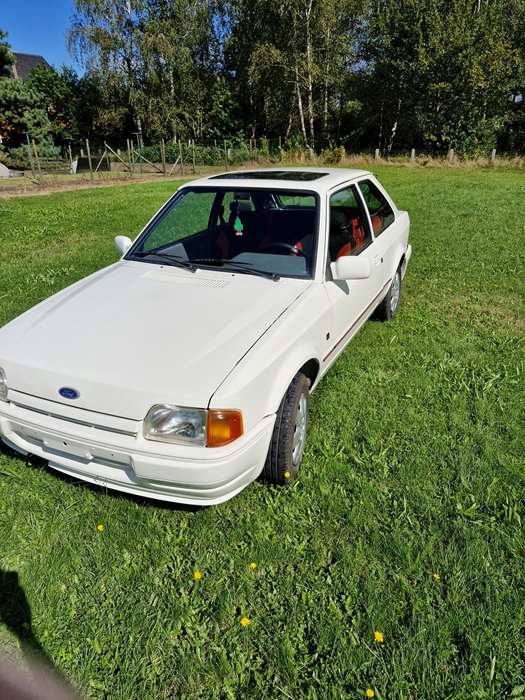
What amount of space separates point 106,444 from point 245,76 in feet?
123

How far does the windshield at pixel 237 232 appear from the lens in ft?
10.5

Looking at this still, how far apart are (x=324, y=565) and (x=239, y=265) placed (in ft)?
6.26

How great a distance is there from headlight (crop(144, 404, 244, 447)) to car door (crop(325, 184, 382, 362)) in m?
1.22

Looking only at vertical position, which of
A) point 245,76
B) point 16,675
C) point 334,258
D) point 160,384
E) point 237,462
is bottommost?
point 16,675

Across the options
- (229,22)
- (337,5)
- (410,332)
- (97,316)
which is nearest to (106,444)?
(97,316)

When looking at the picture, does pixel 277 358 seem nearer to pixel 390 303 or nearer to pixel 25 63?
pixel 390 303

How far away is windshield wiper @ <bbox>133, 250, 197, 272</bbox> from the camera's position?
10.7 feet

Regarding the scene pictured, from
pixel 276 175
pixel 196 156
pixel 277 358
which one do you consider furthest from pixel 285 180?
pixel 196 156

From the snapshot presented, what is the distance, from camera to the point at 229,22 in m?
34.8

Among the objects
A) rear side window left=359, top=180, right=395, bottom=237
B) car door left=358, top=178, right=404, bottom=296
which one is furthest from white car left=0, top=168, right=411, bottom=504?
rear side window left=359, top=180, right=395, bottom=237

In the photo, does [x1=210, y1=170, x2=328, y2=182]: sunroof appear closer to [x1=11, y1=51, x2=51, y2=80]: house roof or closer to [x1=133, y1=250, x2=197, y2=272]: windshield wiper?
Result: [x1=133, y1=250, x2=197, y2=272]: windshield wiper

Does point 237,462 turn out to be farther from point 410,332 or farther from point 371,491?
point 410,332

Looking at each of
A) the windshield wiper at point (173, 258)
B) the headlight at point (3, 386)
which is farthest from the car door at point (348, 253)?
the headlight at point (3, 386)

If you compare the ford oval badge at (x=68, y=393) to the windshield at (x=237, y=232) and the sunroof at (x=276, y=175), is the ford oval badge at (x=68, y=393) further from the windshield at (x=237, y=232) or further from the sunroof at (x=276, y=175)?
the sunroof at (x=276, y=175)
